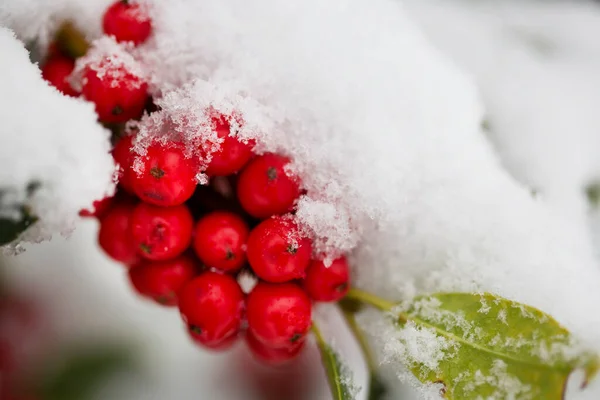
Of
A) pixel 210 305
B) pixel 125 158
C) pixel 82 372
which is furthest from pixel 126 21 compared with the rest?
pixel 82 372

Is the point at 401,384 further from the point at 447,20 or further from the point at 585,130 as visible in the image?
the point at 447,20

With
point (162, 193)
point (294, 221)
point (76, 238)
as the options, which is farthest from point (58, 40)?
point (76, 238)

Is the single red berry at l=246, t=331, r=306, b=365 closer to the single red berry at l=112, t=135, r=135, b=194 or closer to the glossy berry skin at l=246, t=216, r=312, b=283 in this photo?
the glossy berry skin at l=246, t=216, r=312, b=283

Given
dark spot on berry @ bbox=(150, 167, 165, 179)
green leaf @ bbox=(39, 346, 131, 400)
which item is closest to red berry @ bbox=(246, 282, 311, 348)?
dark spot on berry @ bbox=(150, 167, 165, 179)

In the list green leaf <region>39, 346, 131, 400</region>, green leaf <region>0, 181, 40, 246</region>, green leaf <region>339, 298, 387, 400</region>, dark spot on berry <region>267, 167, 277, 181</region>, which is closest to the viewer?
green leaf <region>0, 181, 40, 246</region>

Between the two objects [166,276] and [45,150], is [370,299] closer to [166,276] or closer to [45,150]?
[166,276]

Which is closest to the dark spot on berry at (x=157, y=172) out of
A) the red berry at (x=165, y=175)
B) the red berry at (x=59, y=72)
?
the red berry at (x=165, y=175)

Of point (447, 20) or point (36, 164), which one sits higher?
point (447, 20)
